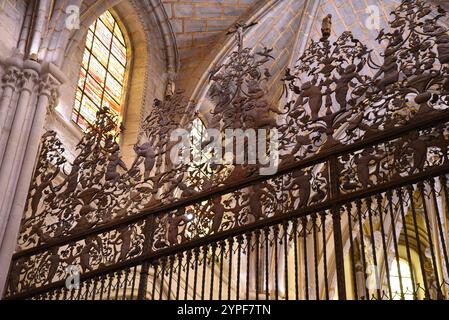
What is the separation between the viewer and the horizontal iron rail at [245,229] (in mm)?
5629

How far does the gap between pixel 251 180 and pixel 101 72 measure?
6.80 meters

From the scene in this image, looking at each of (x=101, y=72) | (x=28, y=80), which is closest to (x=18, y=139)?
(x=28, y=80)

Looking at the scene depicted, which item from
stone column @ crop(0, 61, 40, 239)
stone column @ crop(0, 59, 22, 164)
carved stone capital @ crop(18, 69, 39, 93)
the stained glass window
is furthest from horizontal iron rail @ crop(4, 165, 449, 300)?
the stained glass window

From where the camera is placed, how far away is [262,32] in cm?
1448

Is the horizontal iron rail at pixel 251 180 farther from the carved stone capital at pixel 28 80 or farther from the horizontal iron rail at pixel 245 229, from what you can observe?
the carved stone capital at pixel 28 80

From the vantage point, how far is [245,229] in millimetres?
6105

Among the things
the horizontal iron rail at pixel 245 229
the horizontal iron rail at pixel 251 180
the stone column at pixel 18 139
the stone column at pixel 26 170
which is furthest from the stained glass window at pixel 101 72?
the horizontal iron rail at pixel 245 229

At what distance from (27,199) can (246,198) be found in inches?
113

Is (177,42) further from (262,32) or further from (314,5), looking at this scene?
(314,5)

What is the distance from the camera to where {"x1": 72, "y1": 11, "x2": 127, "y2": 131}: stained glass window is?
1159 cm

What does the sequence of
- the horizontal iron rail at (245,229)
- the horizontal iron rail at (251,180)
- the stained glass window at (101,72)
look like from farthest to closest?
the stained glass window at (101,72) < the horizontal iron rail at (251,180) < the horizontal iron rail at (245,229)

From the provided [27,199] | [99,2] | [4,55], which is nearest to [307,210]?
[27,199]

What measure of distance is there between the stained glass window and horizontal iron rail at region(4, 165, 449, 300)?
4.78 meters

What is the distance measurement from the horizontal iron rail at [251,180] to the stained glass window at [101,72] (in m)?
4.35
